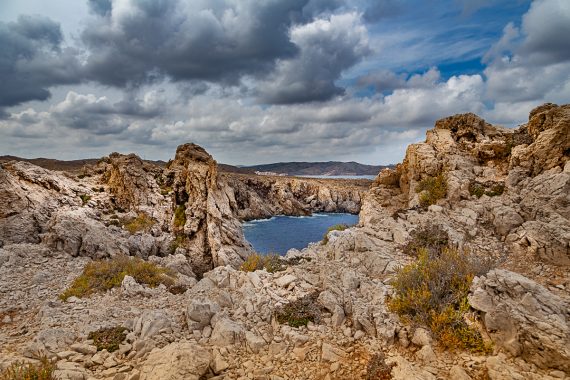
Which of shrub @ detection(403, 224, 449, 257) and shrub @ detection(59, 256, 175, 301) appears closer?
shrub @ detection(403, 224, 449, 257)

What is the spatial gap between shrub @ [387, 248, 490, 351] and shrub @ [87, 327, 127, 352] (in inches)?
285

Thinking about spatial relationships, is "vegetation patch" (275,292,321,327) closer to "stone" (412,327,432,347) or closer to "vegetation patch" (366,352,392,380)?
"vegetation patch" (366,352,392,380)

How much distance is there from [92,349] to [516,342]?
981 cm

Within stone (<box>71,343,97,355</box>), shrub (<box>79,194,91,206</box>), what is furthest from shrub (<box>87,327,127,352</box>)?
shrub (<box>79,194,91,206</box>)

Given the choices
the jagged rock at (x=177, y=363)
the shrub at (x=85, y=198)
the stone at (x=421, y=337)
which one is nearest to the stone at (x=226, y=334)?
the jagged rock at (x=177, y=363)

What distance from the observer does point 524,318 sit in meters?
6.71

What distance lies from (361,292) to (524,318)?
13.1 feet

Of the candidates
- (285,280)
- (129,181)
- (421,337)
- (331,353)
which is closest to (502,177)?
(421,337)

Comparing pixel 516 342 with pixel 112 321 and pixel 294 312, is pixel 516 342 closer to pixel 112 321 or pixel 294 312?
pixel 294 312

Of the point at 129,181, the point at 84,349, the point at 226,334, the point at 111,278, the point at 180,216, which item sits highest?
the point at 129,181

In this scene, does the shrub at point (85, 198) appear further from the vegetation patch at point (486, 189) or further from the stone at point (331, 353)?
the vegetation patch at point (486, 189)

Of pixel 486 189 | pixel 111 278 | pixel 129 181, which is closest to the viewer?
pixel 111 278

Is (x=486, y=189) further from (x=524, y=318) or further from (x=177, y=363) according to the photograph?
(x=177, y=363)

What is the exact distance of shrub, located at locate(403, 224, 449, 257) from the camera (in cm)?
1158
